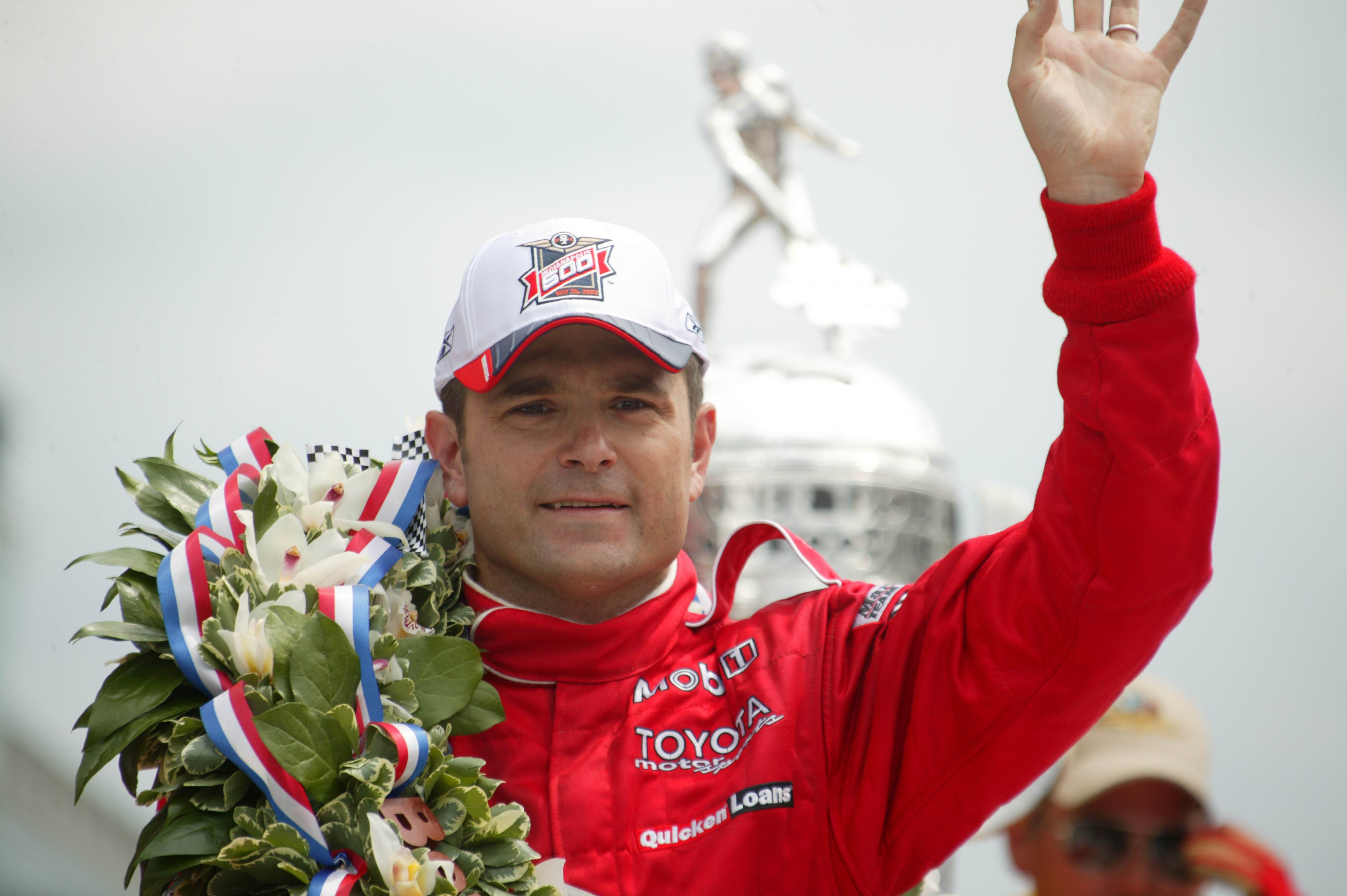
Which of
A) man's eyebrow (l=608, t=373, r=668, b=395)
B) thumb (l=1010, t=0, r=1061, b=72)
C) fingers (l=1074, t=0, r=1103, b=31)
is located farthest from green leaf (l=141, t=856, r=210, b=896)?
fingers (l=1074, t=0, r=1103, b=31)

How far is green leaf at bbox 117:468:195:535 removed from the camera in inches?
110

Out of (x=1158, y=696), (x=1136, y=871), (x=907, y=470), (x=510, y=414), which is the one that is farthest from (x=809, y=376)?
(x=510, y=414)

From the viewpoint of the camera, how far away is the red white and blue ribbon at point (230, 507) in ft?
8.87

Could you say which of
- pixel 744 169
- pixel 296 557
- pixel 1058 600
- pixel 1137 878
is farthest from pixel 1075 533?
pixel 744 169

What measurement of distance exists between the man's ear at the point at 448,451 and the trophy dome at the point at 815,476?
12.6ft

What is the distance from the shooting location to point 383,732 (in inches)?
94.9

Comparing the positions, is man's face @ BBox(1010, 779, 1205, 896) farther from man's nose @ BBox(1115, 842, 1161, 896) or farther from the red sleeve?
the red sleeve

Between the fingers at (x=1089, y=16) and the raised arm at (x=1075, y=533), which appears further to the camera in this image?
the fingers at (x=1089, y=16)

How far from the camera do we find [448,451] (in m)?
2.98

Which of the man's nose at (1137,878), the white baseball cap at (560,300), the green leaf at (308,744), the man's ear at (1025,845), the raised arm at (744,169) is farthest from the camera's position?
the raised arm at (744,169)

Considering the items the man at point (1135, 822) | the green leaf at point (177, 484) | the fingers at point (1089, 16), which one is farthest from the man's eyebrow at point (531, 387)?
the man at point (1135, 822)

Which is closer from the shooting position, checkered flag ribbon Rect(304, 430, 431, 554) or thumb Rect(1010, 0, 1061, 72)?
thumb Rect(1010, 0, 1061, 72)

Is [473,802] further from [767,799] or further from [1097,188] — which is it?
[1097,188]

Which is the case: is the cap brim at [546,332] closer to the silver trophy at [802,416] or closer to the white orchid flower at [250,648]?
the white orchid flower at [250,648]
